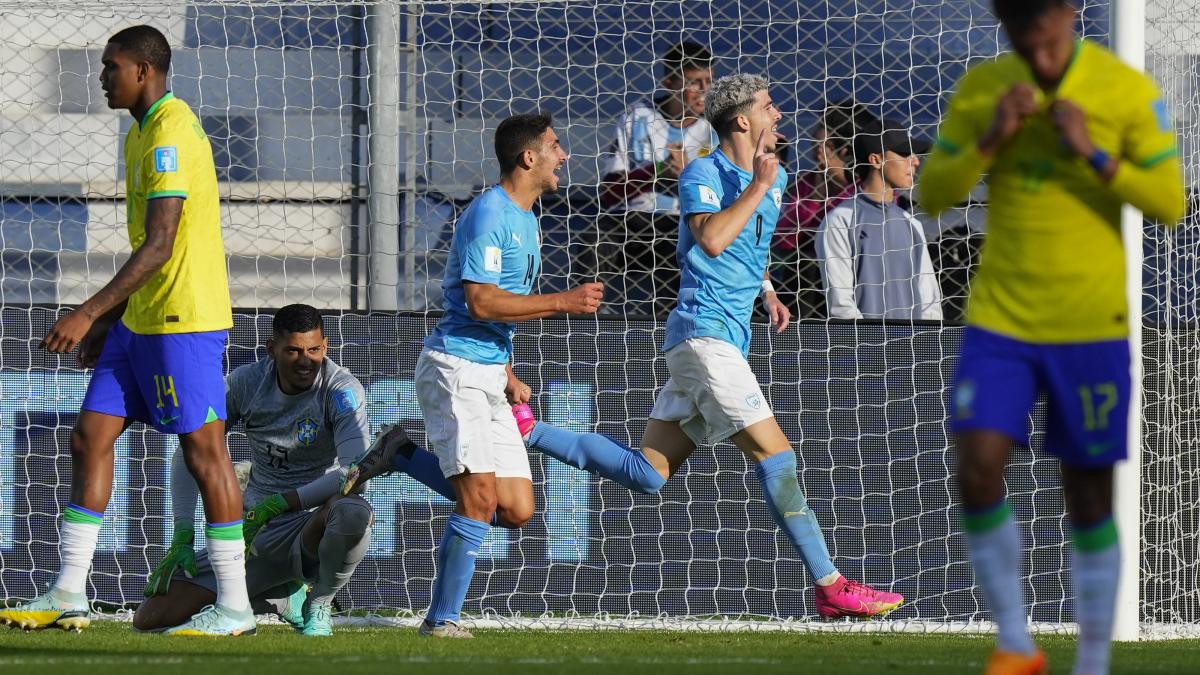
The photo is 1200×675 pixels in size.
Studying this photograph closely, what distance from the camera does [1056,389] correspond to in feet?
11.8

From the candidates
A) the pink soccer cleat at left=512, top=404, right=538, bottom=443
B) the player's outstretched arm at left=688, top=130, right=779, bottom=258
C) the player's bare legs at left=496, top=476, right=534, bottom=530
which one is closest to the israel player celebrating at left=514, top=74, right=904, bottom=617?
the player's outstretched arm at left=688, top=130, right=779, bottom=258

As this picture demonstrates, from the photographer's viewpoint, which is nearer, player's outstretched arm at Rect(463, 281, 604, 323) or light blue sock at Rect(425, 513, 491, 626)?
player's outstretched arm at Rect(463, 281, 604, 323)

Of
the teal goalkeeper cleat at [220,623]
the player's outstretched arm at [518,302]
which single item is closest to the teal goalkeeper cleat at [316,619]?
the teal goalkeeper cleat at [220,623]

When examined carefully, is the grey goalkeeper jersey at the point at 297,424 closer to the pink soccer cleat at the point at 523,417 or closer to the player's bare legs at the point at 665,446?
the pink soccer cleat at the point at 523,417

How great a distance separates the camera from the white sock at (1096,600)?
142 inches

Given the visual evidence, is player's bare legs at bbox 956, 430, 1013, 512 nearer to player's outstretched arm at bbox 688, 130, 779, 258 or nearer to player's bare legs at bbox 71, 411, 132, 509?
player's outstretched arm at bbox 688, 130, 779, 258

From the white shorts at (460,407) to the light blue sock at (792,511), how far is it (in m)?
1.07

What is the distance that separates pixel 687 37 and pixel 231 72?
2467 mm

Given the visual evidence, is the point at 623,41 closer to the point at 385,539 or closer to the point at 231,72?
the point at 231,72

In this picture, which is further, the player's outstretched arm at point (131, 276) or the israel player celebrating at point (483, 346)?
the israel player celebrating at point (483, 346)

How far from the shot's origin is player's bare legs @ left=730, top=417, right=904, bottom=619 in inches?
237

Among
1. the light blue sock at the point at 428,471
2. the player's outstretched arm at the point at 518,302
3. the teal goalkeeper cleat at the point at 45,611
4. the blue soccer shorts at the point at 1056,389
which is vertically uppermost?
the player's outstretched arm at the point at 518,302

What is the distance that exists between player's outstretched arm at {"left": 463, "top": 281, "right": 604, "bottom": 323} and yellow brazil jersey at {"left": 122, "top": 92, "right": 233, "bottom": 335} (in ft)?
2.89

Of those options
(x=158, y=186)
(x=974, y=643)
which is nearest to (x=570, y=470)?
(x=974, y=643)
